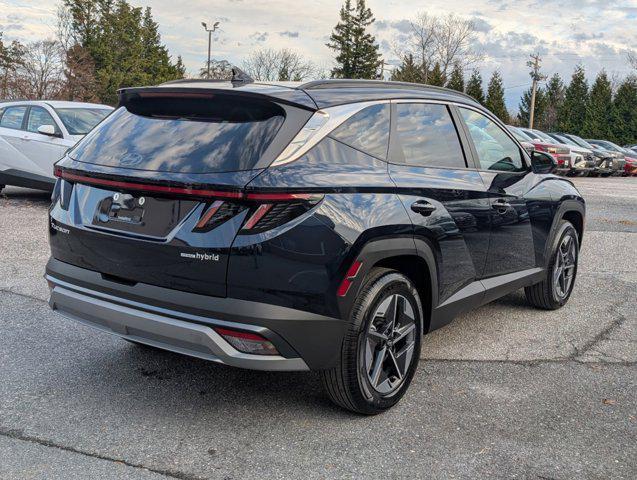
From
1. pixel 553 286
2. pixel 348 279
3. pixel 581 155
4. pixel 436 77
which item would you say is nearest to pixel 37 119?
pixel 553 286

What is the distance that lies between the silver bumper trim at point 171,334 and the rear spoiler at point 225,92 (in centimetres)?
111

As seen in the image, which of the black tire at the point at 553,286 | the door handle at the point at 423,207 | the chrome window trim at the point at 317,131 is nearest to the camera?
the chrome window trim at the point at 317,131

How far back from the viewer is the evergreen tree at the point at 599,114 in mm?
69375

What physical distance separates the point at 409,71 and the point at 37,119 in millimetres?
59499

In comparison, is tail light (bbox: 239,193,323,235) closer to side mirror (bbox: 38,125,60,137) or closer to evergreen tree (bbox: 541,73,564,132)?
side mirror (bbox: 38,125,60,137)

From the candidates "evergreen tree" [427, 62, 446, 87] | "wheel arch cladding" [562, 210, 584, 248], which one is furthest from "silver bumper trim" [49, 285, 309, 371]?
"evergreen tree" [427, 62, 446, 87]

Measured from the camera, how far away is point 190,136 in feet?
11.0

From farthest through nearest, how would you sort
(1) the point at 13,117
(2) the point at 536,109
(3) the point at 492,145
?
(2) the point at 536,109, (1) the point at 13,117, (3) the point at 492,145

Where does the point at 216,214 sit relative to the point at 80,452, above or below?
above

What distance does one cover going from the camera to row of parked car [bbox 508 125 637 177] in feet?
83.0

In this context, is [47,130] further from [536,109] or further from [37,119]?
[536,109]

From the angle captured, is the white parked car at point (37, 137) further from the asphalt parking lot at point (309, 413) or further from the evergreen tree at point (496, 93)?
the evergreen tree at point (496, 93)

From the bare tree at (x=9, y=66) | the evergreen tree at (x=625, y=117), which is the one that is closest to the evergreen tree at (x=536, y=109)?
the evergreen tree at (x=625, y=117)

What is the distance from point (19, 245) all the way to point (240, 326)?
18.3ft
